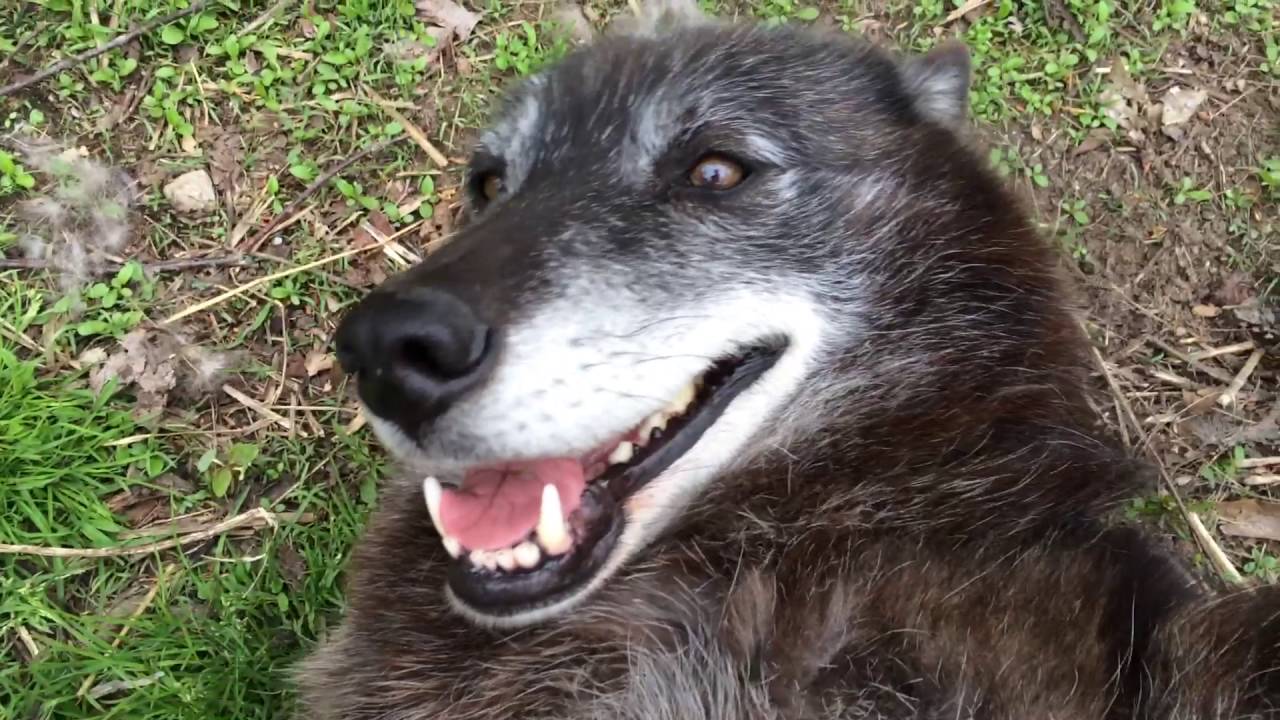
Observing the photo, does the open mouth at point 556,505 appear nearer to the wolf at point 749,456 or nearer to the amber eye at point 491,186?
the wolf at point 749,456

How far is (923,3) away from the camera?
12.8 feet

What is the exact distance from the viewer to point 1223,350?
360 cm

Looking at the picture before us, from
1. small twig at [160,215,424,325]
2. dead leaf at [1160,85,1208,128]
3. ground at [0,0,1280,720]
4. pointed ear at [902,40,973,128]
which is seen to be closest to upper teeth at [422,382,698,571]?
pointed ear at [902,40,973,128]

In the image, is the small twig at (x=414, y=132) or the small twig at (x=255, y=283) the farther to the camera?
the small twig at (x=414, y=132)

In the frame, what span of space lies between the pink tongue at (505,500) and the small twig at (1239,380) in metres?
2.70

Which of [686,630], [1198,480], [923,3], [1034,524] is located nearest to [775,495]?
[686,630]

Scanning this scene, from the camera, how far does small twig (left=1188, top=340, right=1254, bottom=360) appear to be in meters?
3.59

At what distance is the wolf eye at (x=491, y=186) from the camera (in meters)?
2.66

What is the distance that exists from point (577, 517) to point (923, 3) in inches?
114

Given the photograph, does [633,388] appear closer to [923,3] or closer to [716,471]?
[716,471]

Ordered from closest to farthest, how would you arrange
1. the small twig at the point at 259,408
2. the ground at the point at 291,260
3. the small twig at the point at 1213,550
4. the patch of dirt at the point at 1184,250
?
the ground at the point at 291,260, the small twig at the point at 1213,550, the small twig at the point at 259,408, the patch of dirt at the point at 1184,250

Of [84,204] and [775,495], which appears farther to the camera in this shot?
[84,204]

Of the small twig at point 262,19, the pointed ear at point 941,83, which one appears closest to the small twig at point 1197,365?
the pointed ear at point 941,83

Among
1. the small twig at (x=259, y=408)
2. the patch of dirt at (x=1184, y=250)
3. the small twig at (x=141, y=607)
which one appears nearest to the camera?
the small twig at (x=141, y=607)
